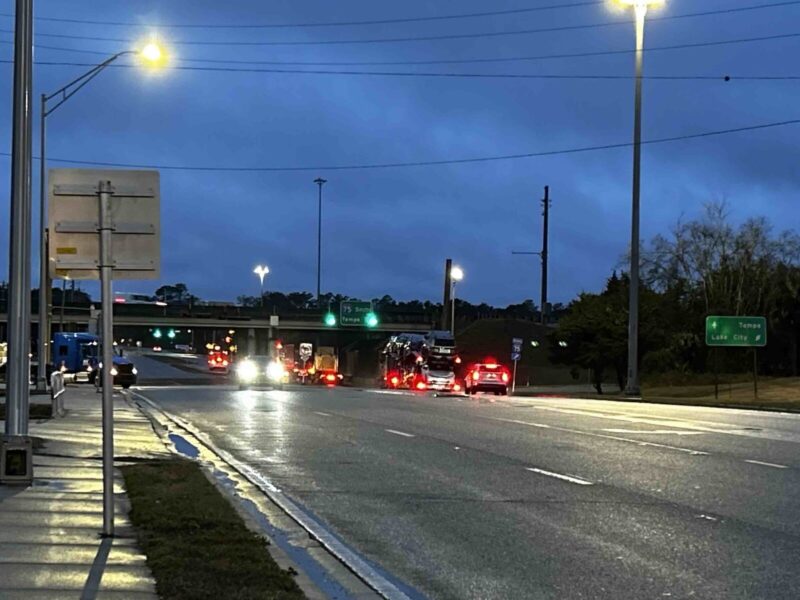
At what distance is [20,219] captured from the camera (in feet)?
38.9

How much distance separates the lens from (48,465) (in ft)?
46.6

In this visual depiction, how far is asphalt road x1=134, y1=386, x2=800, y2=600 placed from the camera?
831cm

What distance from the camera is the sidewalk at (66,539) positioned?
7.07m

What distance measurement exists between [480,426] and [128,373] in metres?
29.2

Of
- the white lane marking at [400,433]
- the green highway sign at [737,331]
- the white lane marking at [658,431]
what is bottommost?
the white lane marking at [400,433]

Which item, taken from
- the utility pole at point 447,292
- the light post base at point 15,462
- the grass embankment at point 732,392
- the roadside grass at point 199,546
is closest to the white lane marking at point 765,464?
the roadside grass at point 199,546

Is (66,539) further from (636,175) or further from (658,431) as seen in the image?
(636,175)

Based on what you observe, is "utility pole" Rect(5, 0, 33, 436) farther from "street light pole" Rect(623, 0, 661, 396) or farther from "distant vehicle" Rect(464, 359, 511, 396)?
"distant vehicle" Rect(464, 359, 511, 396)

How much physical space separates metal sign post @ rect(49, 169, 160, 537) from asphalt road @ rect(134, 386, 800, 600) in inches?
128

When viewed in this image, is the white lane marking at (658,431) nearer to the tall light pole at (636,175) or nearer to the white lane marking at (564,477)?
the white lane marking at (564,477)

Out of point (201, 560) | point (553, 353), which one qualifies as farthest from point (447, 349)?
point (201, 560)

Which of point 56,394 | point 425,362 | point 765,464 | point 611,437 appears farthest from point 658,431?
point 425,362

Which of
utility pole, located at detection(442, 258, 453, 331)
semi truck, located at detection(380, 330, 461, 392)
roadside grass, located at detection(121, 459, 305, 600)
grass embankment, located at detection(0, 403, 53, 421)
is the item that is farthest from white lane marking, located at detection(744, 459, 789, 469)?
utility pole, located at detection(442, 258, 453, 331)

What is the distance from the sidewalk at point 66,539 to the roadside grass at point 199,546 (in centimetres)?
16
